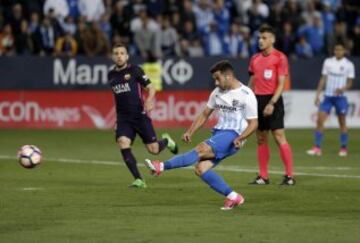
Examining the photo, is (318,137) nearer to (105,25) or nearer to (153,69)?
(153,69)

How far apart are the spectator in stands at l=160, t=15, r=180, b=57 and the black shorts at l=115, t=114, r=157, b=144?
43.3 feet

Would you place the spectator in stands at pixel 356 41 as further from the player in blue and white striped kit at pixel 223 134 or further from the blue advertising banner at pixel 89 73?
the player in blue and white striped kit at pixel 223 134

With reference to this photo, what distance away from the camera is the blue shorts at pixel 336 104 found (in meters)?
21.9

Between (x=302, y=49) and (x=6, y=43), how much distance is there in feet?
26.6

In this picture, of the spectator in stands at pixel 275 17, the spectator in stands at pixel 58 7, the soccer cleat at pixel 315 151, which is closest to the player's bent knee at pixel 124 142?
the soccer cleat at pixel 315 151

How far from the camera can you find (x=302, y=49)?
30203mm

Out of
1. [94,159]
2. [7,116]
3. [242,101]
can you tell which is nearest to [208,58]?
[7,116]

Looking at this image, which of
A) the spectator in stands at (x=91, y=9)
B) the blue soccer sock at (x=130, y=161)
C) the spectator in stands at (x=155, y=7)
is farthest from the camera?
the spectator in stands at (x=155, y=7)

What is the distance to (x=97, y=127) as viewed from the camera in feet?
91.6

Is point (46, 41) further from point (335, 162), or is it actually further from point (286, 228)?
point (286, 228)

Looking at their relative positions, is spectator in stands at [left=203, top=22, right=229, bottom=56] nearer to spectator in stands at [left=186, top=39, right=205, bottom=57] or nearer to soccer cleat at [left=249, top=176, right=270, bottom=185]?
spectator in stands at [left=186, top=39, right=205, bottom=57]

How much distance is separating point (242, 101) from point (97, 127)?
15.0 metres

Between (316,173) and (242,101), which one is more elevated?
(242,101)

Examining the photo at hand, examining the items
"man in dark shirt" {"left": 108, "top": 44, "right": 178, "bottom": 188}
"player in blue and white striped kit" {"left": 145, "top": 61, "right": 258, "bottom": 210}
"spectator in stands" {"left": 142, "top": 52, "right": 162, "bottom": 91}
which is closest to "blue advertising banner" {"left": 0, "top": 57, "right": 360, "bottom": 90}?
"spectator in stands" {"left": 142, "top": 52, "right": 162, "bottom": 91}
